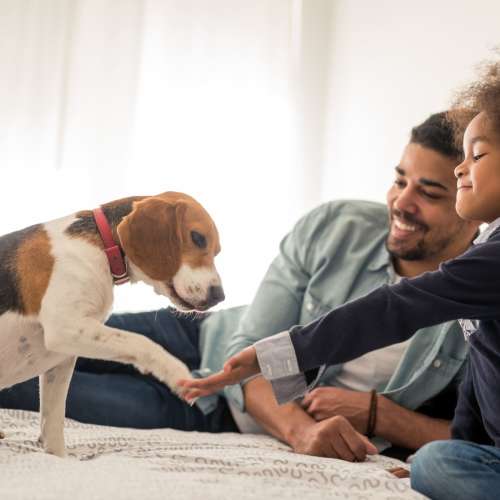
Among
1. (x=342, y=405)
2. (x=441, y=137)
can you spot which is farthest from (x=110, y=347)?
(x=441, y=137)

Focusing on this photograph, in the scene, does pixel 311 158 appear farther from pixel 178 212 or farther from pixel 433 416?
pixel 178 212

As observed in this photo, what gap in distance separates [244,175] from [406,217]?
1.43 meters

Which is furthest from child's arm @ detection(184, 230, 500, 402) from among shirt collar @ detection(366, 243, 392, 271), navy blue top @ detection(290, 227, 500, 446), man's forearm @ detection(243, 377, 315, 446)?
shirt collar @ detection(366, 243, 392, 271)

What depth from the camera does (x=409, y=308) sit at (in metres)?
1.17

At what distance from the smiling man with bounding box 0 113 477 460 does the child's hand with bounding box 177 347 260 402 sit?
1.84ft

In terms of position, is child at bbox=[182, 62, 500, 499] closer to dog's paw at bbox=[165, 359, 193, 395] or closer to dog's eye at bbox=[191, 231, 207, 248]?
dog's paw at bbox=[165, 359, 193, 395]

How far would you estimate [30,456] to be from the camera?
47.9 inches

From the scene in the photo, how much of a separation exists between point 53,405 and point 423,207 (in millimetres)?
1179

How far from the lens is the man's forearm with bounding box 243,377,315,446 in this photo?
6.02ft

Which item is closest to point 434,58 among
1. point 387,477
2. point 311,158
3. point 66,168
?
point 311,158

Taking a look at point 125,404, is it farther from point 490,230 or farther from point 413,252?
point 490,230

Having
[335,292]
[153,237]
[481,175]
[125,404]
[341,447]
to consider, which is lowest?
[125,404]

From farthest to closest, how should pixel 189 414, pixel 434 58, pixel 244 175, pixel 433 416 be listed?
1. pixel 244 175
2. pixel 434 58
3. pixel 189 414
4. pixel 433 416

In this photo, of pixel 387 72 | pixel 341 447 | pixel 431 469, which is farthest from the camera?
pixel 387 72
